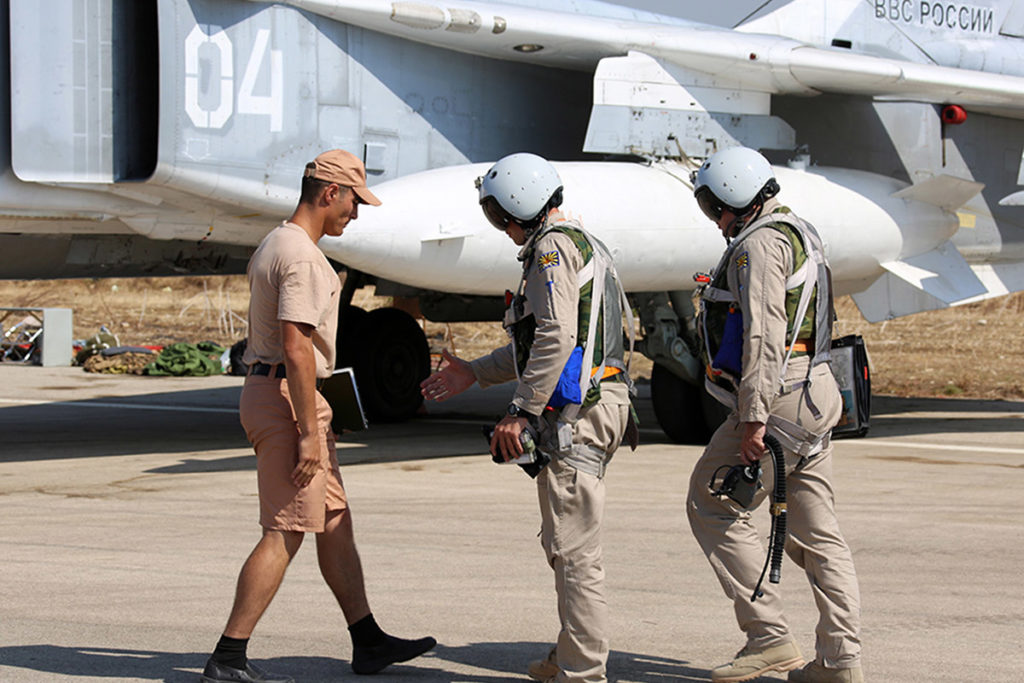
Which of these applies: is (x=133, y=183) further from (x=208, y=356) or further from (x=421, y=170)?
(x=208, y=356)

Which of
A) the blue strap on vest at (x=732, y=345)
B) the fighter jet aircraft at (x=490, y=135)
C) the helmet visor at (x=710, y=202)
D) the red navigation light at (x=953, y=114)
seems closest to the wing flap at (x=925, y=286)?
the fighter jet aircraft at (x=490, y=135)

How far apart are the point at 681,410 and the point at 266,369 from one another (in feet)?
24.3

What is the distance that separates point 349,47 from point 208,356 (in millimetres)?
10233

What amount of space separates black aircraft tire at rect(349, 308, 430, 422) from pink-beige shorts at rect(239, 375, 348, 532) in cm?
918

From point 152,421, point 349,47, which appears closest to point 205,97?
point 349,47

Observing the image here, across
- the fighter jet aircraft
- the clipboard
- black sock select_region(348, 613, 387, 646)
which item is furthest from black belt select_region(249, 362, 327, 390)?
the fighter jet aircraft

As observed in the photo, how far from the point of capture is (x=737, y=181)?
4676 millimetres

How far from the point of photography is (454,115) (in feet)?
38.2

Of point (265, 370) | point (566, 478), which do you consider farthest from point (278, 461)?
point (566, 478)

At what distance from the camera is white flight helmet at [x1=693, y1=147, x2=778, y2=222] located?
4676 mm

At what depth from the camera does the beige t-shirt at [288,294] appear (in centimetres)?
439

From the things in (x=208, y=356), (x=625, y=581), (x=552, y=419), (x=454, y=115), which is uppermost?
(x=454, y=115)

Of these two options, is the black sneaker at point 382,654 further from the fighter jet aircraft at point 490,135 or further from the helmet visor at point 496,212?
the fighter jet aircraft at point 490,135

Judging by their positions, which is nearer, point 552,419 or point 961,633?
point 552,419
